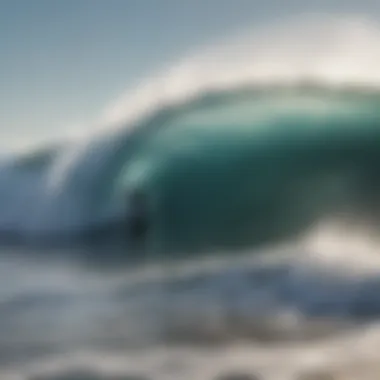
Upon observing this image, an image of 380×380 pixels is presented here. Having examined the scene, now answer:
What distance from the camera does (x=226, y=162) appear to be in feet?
4.59

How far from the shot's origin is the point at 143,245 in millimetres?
1399

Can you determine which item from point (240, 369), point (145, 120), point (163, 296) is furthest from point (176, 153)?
point (240, 369)

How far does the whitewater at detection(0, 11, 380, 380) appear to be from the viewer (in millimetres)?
1373

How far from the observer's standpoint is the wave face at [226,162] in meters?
1.40

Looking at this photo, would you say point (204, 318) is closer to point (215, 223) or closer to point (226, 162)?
point (215, 223)

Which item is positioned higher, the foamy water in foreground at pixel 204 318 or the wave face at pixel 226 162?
the wave face at pixel 226 162

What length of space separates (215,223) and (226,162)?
13 cm

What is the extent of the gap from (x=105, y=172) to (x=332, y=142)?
1.59 feet

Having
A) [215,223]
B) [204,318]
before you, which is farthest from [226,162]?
[204,318]

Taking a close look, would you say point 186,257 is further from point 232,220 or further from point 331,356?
point 331,356

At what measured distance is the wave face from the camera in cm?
140

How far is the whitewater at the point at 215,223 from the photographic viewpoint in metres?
1.37

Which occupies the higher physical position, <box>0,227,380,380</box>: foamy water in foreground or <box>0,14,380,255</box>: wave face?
<box>0,14,380,255</box>: wave face

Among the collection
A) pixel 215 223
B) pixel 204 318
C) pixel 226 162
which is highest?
pixel 226 162
